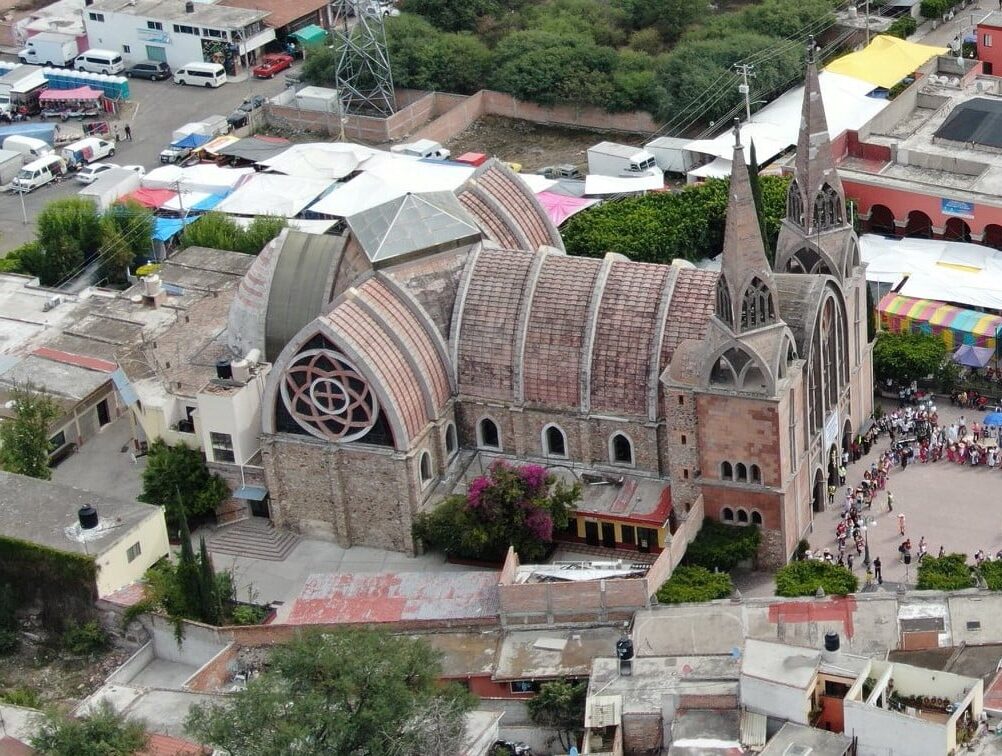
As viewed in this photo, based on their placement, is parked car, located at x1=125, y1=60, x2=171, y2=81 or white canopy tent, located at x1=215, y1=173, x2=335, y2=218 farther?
parked car, located at x1=125, y1=60, x2=171, y2=81

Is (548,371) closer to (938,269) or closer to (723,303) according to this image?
(723,303)

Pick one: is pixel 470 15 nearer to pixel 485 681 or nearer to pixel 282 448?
pixel 282 448

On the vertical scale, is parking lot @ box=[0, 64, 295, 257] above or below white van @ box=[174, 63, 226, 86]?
below

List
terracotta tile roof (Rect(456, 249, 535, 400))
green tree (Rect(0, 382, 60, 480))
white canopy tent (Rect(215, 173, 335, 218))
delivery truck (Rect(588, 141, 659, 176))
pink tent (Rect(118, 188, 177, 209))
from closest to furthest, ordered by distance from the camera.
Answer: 1. terracotta tile roof (Rect(456, 249, 535, 400))
2. green tree (Rect(0, 382, 60, 480))
3. white canopy tent (Rect(215, 173, 335, 218))
4. pink tent (Rect(118, 188, 177, 209))
5. delivery truck (Rect(588, 141, 659, 176))

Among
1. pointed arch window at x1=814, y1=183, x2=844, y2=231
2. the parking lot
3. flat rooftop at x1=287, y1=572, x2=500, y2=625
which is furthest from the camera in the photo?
the parking lot

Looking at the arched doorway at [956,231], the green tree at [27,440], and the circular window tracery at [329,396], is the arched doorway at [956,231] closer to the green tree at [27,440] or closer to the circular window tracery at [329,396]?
the circular window tracery at [329,396]

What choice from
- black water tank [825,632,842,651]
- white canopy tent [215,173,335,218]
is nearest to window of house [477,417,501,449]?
black water tank [825,632,842,651]

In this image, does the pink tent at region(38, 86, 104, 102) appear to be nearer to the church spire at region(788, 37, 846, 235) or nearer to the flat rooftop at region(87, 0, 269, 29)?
the flat rooftop at region(87, 0, 269, 29)
